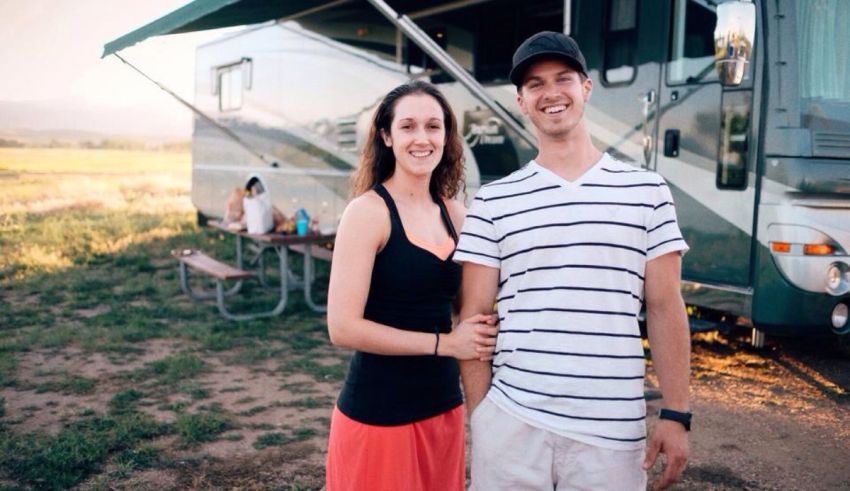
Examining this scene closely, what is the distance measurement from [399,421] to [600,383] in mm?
587

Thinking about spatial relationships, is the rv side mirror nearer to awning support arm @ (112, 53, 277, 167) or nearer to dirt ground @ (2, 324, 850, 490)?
dirt ground @ (2, 324, 850, 490)

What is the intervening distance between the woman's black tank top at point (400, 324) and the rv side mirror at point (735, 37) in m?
2.46

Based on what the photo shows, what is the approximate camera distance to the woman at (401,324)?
197cm

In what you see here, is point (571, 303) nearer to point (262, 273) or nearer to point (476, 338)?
point (476, 338)

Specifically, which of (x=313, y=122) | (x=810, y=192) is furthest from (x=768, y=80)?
(x=313, y=122)

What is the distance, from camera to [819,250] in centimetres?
428

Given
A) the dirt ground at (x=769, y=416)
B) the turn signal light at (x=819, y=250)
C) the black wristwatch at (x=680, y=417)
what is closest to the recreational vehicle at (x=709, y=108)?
the turn signal light at (x=819, y=250)

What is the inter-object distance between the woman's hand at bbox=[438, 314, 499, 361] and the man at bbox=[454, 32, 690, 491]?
3 centimetres

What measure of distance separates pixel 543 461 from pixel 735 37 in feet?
9.53

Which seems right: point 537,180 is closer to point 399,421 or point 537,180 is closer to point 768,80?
point 399,421

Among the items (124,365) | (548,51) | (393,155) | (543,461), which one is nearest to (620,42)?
(393,155)

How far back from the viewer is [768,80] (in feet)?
14.4

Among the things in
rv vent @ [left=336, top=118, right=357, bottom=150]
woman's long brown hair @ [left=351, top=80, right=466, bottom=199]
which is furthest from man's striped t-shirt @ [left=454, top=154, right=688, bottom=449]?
rv vent @ [left=336, top=118, right=357, bottom=150]

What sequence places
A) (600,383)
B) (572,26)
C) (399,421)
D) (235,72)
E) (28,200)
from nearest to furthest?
(600,383), (399,421), (572,26), (28,200), (235,72)
